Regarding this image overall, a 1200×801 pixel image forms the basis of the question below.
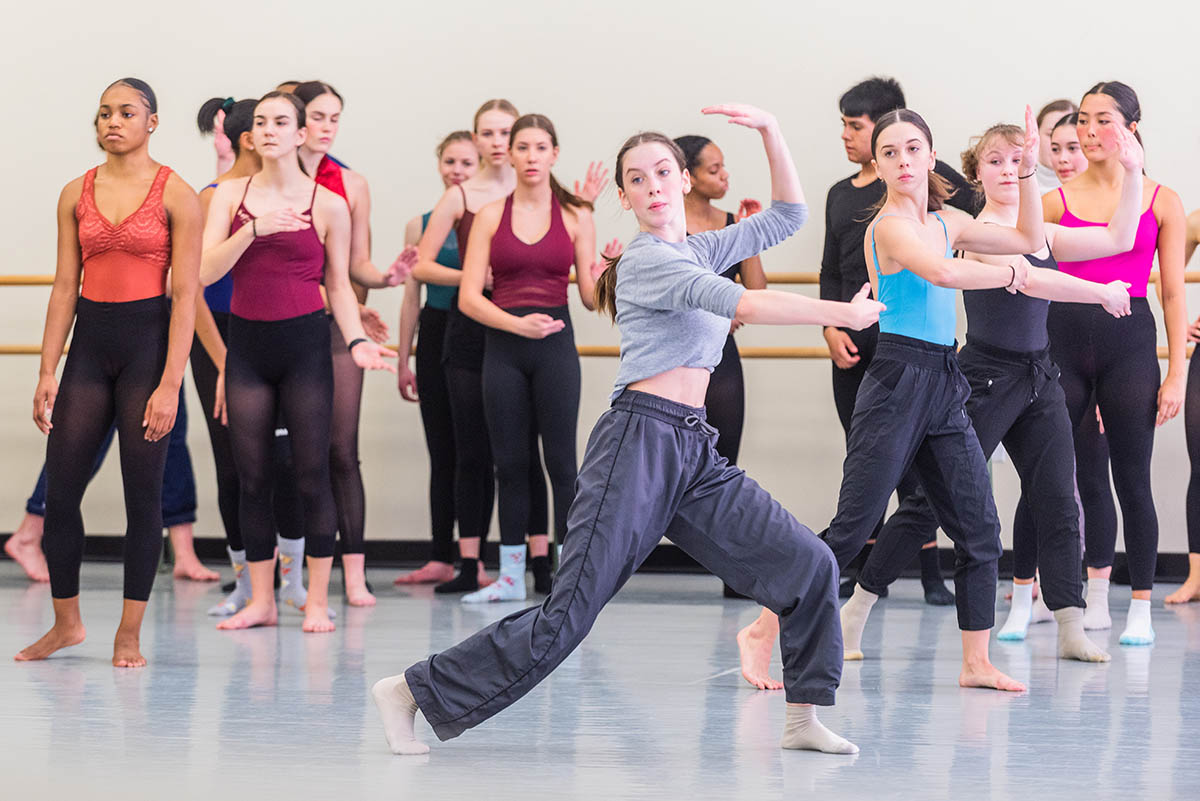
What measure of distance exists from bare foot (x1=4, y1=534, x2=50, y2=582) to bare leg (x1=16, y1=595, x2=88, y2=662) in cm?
164

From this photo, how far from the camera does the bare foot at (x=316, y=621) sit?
11.8 feet

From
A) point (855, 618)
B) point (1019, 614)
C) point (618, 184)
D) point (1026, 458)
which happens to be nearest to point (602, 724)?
point (855, 618)

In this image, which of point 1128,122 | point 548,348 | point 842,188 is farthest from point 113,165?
point 1128,122

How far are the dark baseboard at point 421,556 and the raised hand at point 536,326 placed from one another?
131cm

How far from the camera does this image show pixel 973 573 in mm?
2830

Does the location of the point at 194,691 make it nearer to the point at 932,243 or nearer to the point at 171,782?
the point at 171,782

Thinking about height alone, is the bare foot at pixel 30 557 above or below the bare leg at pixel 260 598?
below

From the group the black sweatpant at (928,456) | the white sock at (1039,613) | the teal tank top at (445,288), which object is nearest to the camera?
the black sweatpant at (928,456)

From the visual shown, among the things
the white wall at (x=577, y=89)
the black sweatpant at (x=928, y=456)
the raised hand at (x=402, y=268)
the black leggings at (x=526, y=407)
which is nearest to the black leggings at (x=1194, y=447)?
the white wall at (x=577, y=89)

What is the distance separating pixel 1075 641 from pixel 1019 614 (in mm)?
354

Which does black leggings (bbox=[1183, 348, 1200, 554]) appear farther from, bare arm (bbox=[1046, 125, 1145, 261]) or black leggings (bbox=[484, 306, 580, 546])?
black leggings (bbox=[484, 306, 580, 546])

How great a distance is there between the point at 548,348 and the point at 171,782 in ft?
7.32

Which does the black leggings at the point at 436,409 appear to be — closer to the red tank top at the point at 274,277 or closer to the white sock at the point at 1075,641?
the red tank top at the point at 274,277

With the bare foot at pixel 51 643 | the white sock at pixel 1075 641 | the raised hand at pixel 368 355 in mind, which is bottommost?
the bare foot at pixel 51 643
